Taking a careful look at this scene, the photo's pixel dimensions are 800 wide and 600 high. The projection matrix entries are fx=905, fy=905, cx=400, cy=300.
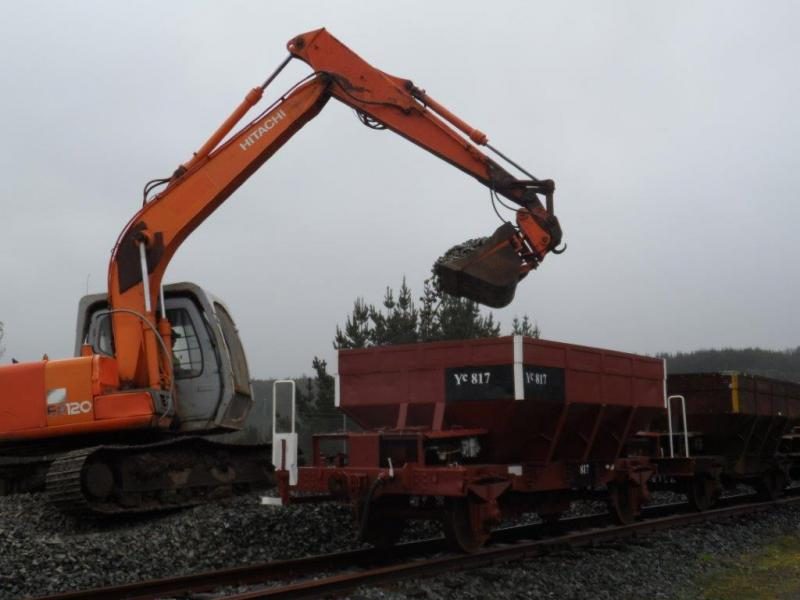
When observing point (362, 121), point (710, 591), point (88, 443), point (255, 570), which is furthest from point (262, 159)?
point (710, 591)

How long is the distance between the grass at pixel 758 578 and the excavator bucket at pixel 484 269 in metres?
4.08

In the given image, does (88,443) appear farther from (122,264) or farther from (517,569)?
(517,569)

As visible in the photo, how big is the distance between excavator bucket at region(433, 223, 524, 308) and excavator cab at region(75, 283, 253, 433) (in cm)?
387

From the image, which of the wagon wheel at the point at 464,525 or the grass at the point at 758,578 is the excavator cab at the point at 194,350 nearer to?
the wagon wheel at the point at 464,525

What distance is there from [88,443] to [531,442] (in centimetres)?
629

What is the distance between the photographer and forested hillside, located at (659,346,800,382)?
7156 centimetres

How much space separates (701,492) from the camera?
49.4 feet

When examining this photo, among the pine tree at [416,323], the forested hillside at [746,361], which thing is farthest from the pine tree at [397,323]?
the forested hillside at [746,361]

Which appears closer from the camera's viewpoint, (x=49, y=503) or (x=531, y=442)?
(x=531, y=442)

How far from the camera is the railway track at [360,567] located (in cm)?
780

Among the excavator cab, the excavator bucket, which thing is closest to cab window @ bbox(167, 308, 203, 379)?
the excavator cab

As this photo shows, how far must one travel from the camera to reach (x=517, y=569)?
9.40 meters

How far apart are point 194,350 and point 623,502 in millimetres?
6586

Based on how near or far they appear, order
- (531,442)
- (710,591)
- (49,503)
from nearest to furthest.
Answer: (710,591)
(531,442)
(49,503)
